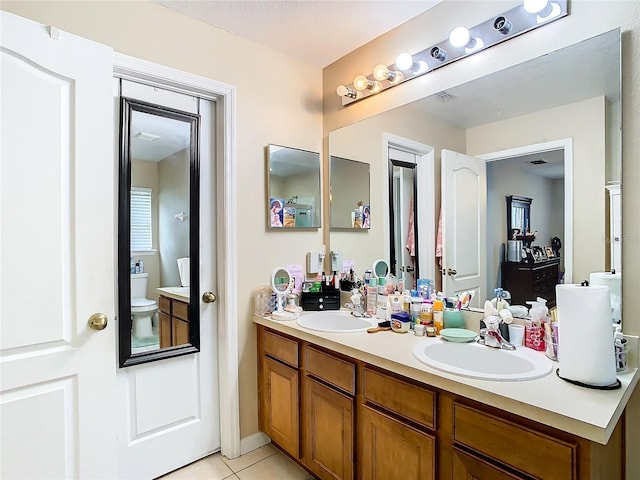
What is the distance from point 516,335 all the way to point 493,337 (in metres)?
0.10

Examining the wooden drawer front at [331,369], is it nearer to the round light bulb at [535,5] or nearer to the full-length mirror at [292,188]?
the full-length mirror at [292,188]

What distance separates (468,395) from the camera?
3.57ft

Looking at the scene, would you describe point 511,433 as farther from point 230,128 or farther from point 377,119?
point 230,128

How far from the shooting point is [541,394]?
3.30ft

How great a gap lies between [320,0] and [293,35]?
0.34m

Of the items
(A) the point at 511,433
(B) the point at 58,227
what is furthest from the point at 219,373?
(A) the point at 511,433

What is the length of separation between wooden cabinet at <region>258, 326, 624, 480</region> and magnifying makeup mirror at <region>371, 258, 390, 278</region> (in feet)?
2.22

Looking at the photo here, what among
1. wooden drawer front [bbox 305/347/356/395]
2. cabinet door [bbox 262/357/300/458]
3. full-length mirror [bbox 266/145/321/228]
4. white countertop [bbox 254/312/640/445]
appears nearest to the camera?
white countertop [bbox 254/312/640/445]

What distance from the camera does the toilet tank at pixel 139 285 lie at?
177cm

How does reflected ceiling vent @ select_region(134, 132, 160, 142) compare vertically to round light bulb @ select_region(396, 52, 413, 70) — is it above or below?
below

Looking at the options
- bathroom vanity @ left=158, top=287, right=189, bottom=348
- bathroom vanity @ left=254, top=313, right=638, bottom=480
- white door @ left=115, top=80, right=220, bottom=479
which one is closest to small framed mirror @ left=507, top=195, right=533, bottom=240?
bathroom vanity @ left=254, top=313, right=638, bottom=480

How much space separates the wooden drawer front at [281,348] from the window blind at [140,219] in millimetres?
843

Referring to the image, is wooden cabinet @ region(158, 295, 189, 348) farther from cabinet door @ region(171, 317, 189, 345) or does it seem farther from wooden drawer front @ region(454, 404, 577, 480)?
wooden drawer front @ region(454, 404, 577, 480)

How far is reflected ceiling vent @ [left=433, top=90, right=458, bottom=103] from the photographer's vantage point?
69.6 inches
